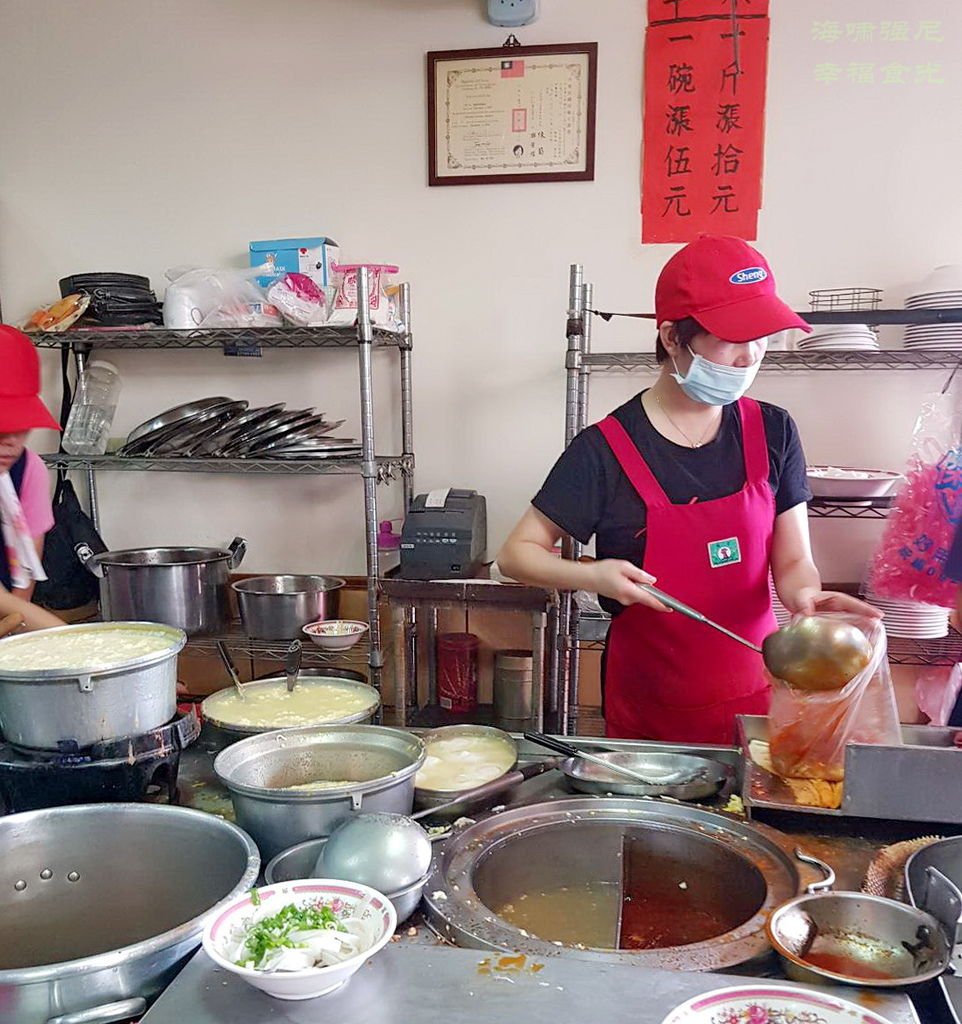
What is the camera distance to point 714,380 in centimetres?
177

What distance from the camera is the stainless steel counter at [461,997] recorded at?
2.77 feet

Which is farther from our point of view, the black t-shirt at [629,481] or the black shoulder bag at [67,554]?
the black shoulder bag at [67,554]

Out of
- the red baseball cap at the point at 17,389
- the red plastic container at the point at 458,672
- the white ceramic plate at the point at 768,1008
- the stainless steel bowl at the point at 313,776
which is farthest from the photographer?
the red plastic container at the point at 458,672

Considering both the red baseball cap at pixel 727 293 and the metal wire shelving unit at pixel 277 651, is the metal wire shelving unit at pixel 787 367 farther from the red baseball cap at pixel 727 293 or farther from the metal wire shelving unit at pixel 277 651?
the red baseball cap at pixel 727 293

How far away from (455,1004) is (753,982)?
1.05ft

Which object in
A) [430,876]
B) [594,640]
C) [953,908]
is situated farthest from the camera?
[594,640]

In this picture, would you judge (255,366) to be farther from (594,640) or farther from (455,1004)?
(455,1004)

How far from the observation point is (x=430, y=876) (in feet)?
3.66

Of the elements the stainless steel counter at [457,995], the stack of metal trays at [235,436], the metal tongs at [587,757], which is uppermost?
the stack of metal trays at [235,436]

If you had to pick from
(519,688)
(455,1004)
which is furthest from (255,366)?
(455,1004)

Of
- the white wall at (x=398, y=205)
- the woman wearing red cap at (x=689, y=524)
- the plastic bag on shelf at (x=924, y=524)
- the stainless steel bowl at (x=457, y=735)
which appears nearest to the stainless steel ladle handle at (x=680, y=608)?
the woman wearing red cap at (x=689, y=524)

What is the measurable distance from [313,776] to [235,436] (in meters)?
2.13

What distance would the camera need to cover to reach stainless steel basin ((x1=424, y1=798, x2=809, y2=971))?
1.07m

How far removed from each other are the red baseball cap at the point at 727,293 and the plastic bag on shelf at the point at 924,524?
1.05m
